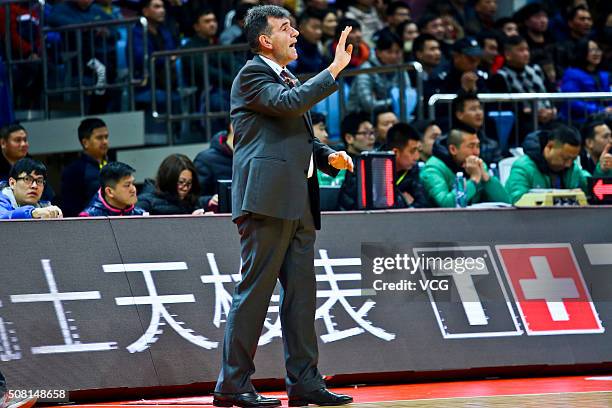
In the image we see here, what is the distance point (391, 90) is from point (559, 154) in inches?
105

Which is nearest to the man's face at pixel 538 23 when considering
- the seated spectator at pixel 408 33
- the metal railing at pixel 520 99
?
the seated spectator at pixel 408 33

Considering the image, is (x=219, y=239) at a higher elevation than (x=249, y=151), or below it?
below

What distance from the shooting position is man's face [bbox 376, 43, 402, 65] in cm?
1413

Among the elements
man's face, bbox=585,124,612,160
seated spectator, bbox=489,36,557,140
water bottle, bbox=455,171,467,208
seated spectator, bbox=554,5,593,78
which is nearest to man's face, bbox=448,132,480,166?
water bottle, bbox=455,171,467,208

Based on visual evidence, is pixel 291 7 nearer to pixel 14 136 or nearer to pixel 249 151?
pixel 14 136

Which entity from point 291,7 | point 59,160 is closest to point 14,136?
point 59,160

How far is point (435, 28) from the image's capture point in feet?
50.6

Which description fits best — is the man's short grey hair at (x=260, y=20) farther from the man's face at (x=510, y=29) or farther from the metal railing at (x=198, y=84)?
the man's face at (x=510, y=29)

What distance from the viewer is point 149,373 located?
7625 millimetres

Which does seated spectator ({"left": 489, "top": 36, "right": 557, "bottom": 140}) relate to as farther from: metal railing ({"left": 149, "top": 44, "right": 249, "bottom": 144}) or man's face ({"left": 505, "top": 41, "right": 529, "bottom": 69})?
metal railing ({"left": 149, "top": 44, "right": 249, "bottom": 144})

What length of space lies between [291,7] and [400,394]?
347 inches

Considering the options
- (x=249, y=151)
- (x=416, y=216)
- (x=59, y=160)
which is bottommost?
(x=59, y=160)

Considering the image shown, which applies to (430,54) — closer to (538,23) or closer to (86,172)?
(538,23)

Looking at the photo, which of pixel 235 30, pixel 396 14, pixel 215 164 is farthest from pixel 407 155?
pixel 396 14
